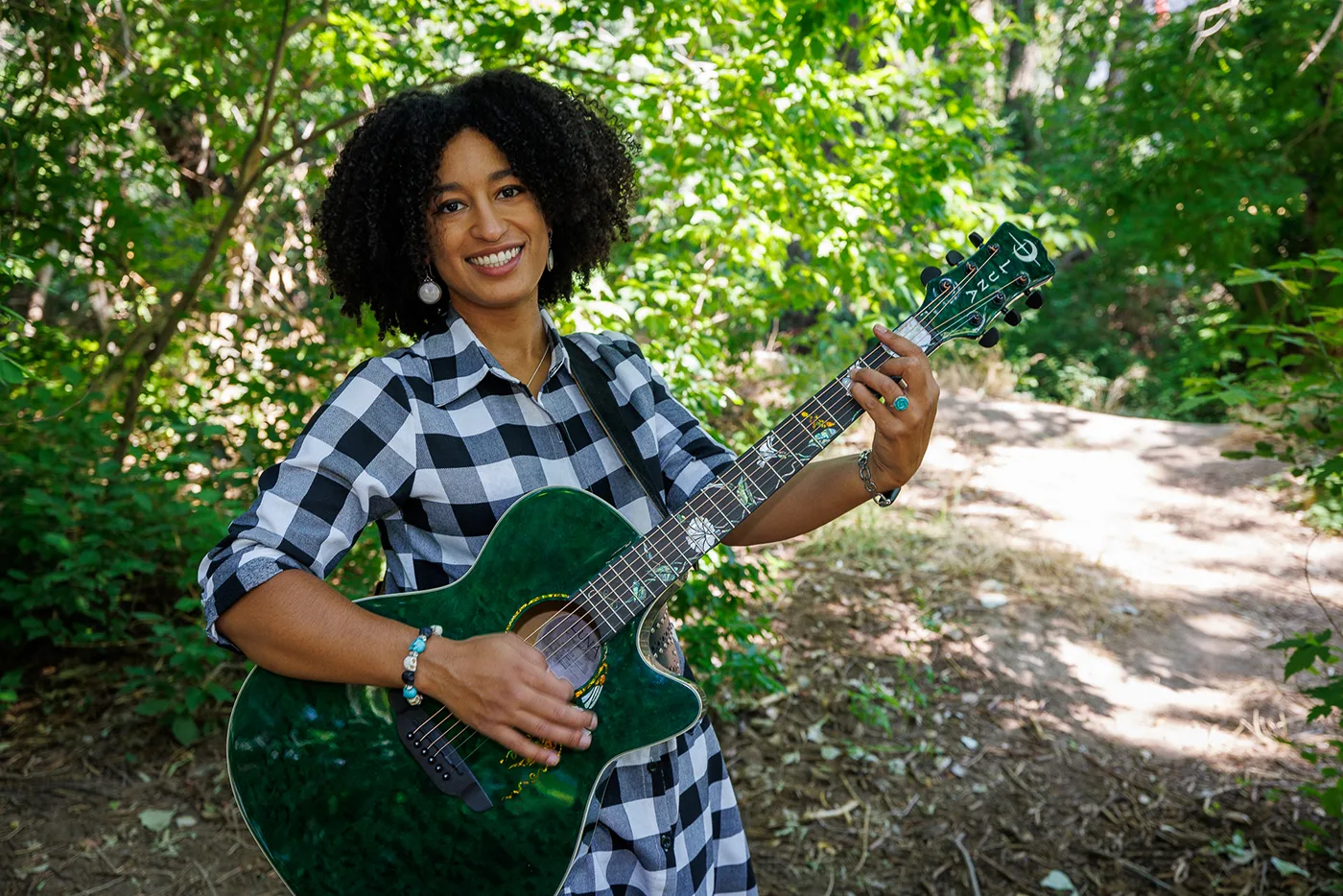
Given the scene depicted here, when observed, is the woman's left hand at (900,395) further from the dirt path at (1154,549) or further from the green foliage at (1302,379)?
the dirt path at (1154,549)

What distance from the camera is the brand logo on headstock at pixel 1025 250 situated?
1.61m

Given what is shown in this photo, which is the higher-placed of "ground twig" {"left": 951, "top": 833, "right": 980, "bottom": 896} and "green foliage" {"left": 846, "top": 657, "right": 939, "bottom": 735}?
"green foliage" {"left": 846, "top": 657, "right": 939, "bottom": 735}

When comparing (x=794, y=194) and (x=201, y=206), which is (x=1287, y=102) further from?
(x=201, y=206)

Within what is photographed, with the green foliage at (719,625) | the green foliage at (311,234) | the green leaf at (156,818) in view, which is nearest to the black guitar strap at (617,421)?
the green foliage at (719,625)

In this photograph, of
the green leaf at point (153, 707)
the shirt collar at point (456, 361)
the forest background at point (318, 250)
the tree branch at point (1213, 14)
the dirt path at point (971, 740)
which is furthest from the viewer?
the tree branch at point (1213, 14)

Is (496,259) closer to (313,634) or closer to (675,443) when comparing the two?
(675,443)

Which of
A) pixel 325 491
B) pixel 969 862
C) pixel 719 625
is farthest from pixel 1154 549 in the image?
pixel 325 491

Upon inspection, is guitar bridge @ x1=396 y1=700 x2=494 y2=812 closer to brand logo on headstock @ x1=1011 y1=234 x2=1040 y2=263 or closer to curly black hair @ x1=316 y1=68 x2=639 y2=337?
curly black hair @ x1=316 y1=68 x2=639 y2=337

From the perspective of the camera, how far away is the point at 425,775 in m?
1.45

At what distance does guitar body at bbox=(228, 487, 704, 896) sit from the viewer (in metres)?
1.41

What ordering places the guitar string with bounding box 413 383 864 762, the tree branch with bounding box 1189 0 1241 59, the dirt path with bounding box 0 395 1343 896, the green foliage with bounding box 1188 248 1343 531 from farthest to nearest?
the tree branch with bounding box 1189 0 1241 59
the dirt path with bounding box 0 395 1343 896
the green foliage with bounding box 1188 248 1343 531
the guitar string with bounding box 413 383 864 762

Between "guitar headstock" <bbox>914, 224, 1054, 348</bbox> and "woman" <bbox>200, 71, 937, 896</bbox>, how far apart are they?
0.12 metres

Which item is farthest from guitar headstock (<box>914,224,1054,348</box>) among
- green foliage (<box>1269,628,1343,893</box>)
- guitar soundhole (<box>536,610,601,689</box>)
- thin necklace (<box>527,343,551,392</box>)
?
green foliage (<box>1269,628,1343,893</box>)

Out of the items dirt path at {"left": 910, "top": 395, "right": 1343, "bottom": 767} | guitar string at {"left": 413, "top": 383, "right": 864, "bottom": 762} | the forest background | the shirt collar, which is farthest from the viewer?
dirt path at {"left": 910, "top": 395, "right": 1343, "bottom": 767}
